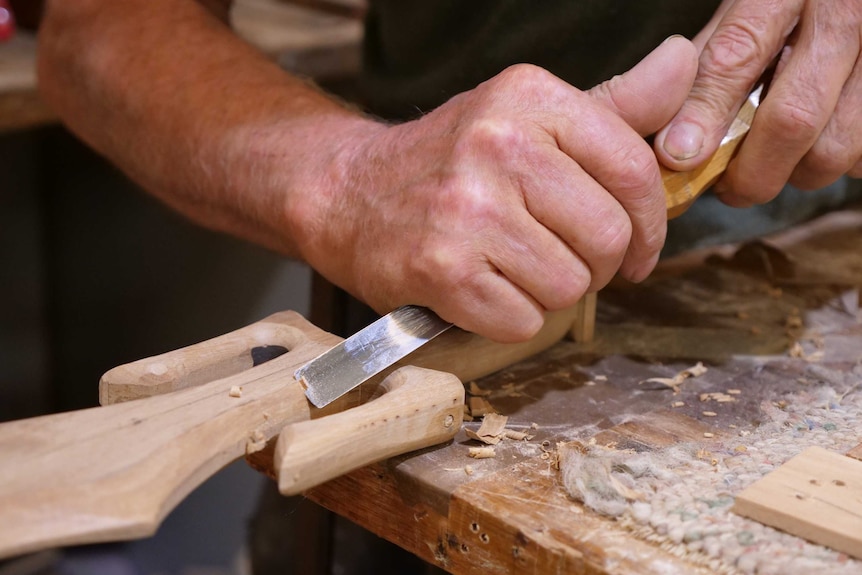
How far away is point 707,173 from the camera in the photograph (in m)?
1.04

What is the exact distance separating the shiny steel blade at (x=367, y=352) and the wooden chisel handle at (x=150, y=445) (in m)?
0.02

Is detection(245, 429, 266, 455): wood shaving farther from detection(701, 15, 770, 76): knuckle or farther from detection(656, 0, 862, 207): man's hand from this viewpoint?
detection(701, 15, 770, 76): knuckle

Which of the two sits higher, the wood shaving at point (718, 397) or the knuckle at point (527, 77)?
the knuckle at point (527, 77)

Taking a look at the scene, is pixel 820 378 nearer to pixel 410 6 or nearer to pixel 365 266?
pixel 365 266

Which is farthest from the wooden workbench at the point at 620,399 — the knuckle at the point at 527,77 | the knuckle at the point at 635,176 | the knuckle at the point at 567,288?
the knuckle at the point at 527,77

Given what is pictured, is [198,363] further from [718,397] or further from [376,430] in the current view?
[718,397]

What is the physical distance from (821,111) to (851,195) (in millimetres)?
759

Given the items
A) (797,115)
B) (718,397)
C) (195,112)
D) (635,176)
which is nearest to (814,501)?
(718,397)

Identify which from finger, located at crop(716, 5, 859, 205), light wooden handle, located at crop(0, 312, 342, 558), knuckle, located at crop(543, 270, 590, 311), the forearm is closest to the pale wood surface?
light wooden handle, located at crop(0, 312, 342, 558)

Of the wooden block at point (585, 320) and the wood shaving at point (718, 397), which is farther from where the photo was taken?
the wooden block at point (585, 320)

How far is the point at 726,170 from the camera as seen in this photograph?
1079 millimetres

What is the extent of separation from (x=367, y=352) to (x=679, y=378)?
395 millimetres

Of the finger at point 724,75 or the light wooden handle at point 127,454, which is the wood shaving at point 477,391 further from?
the finger at point 724,75

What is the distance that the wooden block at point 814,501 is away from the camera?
2.44ft
